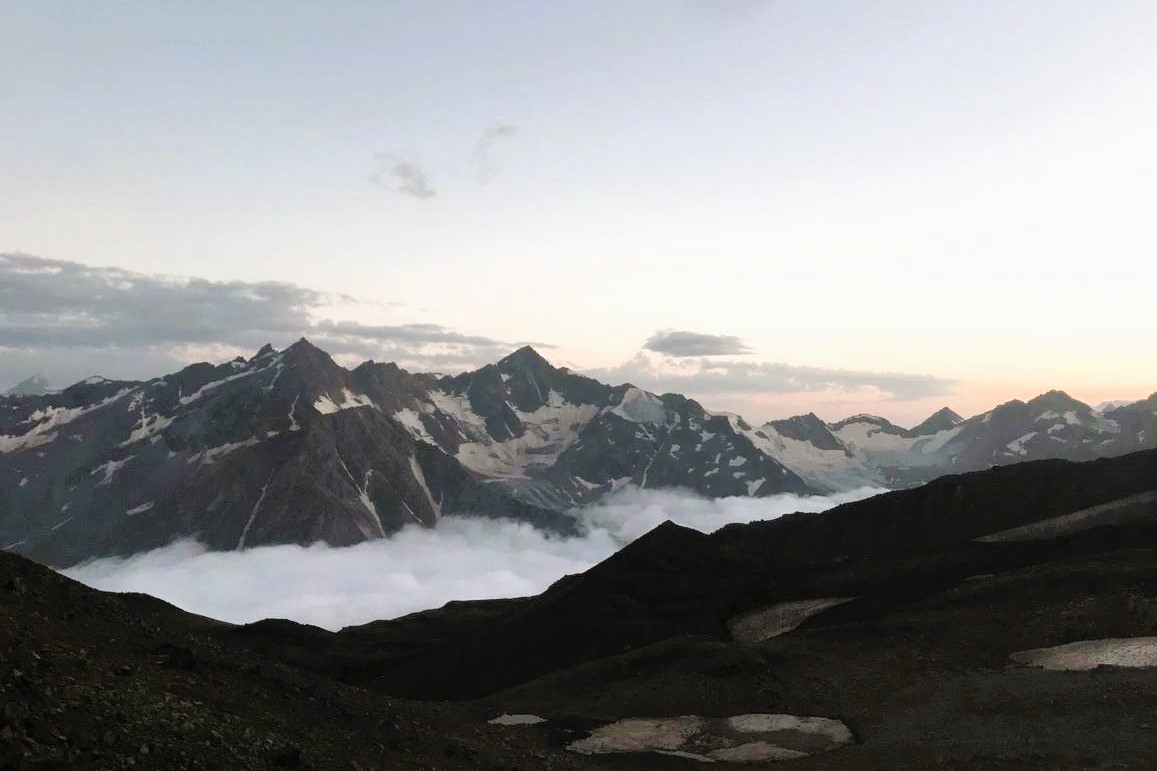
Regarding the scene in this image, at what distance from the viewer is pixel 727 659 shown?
212 feet

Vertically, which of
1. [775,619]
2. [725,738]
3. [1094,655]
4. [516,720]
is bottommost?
[775,619]

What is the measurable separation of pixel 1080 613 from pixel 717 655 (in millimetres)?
27802

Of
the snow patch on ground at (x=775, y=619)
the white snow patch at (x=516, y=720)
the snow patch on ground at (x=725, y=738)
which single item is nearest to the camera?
the snow patch on ground at (x=725, y=738)

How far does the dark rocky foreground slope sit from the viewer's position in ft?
85.5

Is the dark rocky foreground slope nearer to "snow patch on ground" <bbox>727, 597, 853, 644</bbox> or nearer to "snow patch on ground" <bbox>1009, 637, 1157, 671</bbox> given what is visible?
"snow patch on ground" <bbox>727, 597, 853, 644</bbox>

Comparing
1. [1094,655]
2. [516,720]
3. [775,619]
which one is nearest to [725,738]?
[516,720]

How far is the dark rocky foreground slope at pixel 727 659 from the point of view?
85.5ft

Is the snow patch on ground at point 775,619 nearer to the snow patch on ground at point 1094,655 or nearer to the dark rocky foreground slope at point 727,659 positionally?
the dark rocky foreground slope at point 727,659

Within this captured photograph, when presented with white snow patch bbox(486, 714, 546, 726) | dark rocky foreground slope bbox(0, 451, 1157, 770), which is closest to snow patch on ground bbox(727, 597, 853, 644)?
dark rocky foreground slope bbox(0, 451, 1157, 770)

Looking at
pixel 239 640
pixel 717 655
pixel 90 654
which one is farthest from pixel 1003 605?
pixel 239 640

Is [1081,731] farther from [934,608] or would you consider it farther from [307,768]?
[307,768]

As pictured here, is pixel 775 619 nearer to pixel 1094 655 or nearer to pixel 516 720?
pixel 1094 655

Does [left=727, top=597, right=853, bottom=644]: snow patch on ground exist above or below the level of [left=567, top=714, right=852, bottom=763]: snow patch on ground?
below

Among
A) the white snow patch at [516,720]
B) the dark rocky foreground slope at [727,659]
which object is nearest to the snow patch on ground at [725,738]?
the dark rocky foreground slope at [727,659]
